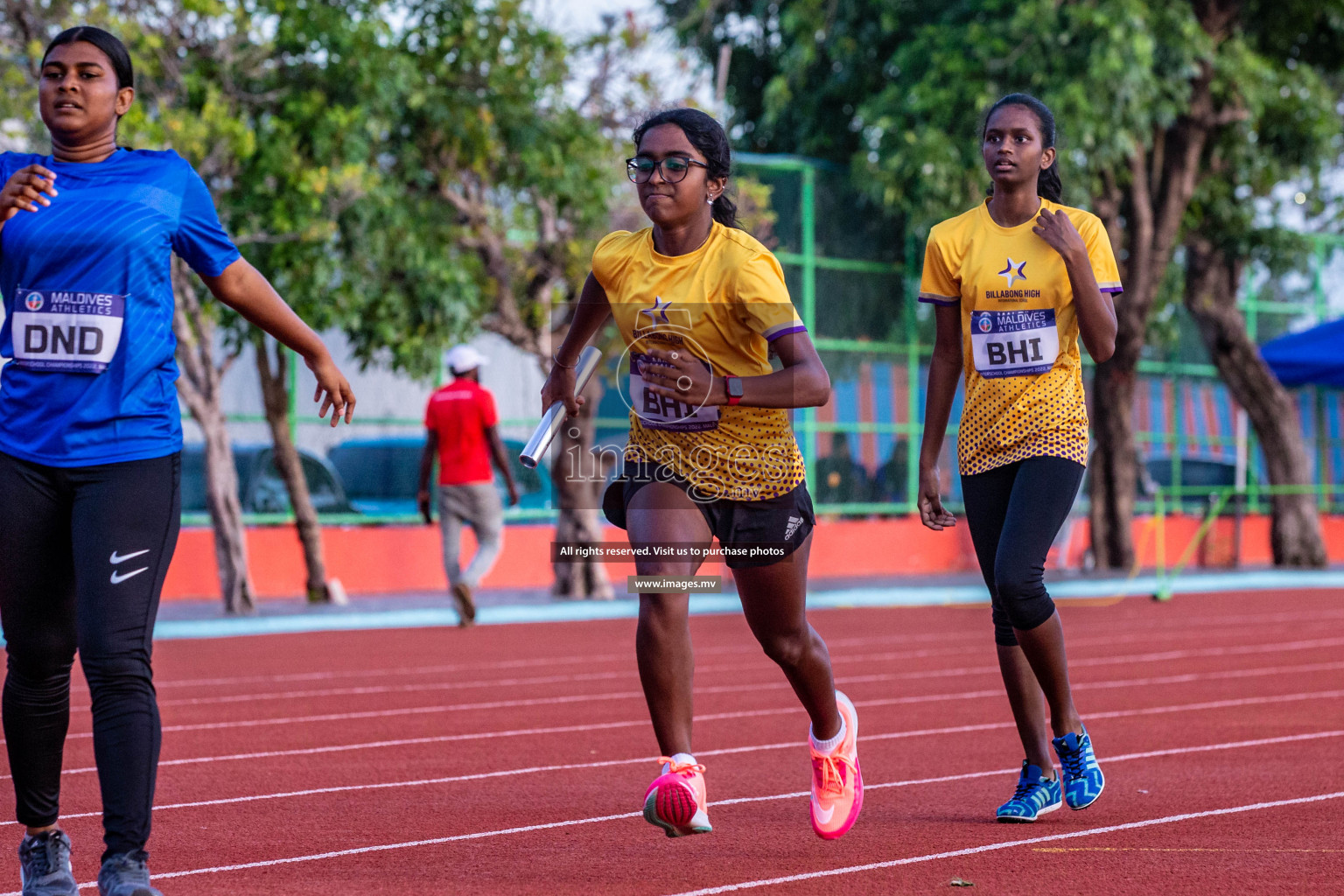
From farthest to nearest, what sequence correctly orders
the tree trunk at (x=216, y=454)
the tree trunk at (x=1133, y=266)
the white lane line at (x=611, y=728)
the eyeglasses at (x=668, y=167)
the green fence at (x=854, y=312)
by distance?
the green fence at (x=854, y=312)
the tree trunk at (x=1133, y=266)
the tree trunk at (x=216, y=454)
the white lane line at (x=611, y=728)
the eyeglasses at (x=668, y=167)

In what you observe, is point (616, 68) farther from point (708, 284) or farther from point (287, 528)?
point (708, 284)

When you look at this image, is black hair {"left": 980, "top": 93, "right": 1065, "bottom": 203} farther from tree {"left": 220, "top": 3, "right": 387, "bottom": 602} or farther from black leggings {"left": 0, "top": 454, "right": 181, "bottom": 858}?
tree {"left": 220, "top": 3, "right": 387, "bottom": 602}

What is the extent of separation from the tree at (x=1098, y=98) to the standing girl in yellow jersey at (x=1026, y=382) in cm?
1326

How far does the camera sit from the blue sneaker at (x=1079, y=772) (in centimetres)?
523

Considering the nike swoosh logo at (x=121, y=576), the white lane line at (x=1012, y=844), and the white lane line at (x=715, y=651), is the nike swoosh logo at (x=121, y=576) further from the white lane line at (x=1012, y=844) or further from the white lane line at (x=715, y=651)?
the white lane line at (x=715, y=651)

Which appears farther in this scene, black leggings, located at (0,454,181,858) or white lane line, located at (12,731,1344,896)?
white lane line, located at (12,731,1344,896)

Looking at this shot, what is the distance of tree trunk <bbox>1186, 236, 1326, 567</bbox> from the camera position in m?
22.3

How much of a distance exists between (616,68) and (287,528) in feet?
18.9

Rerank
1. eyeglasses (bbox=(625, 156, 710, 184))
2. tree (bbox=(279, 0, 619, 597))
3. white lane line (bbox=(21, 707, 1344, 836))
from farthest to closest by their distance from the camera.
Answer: tree (bbox=(279, 0, 619, 597))
white lane line (bbox=(21, 707, 1344, 836))
eyeglasses (bbox=(625, 156, 710, 184))

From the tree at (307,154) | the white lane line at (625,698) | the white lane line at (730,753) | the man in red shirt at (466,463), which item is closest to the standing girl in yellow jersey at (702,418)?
the white lane line at (730,753)

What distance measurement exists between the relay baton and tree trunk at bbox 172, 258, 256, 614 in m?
9.56

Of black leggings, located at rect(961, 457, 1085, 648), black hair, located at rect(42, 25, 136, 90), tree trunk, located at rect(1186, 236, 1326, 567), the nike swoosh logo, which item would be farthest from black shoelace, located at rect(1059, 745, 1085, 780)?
tree trunk, located at rect(1186, 236, 1326, 567)

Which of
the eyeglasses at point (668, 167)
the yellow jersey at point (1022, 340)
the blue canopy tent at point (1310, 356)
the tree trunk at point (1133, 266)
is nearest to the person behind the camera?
the eyeglasses at point (668, 167)

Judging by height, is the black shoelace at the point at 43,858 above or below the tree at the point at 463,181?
below
